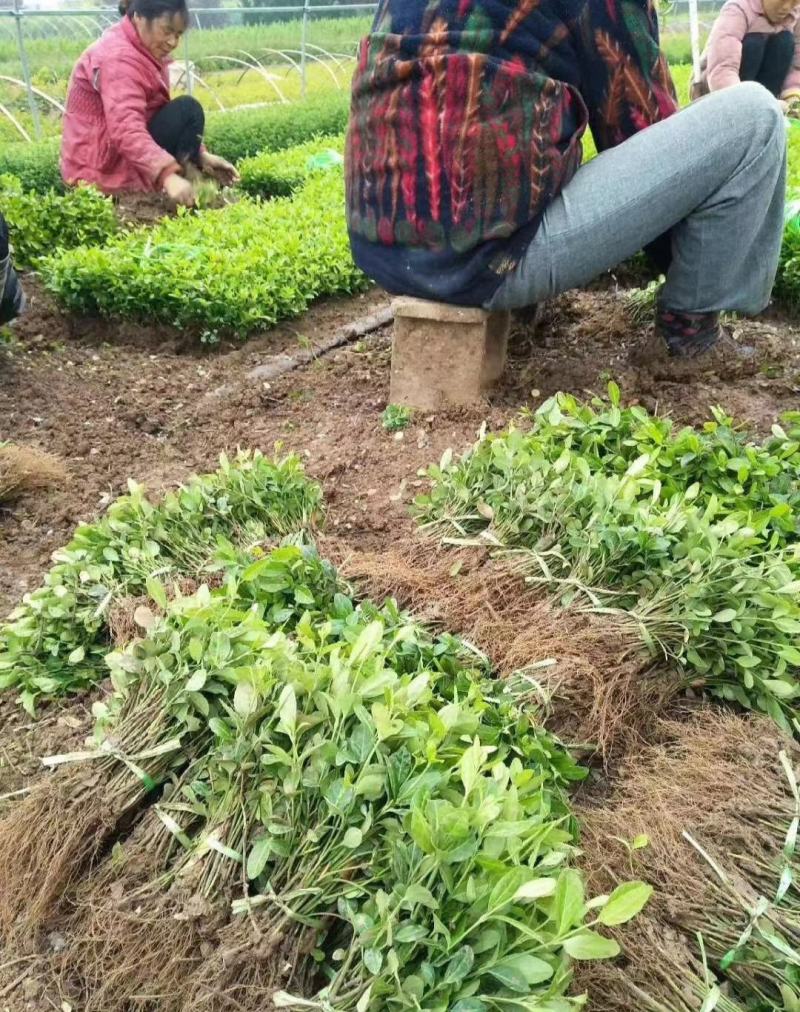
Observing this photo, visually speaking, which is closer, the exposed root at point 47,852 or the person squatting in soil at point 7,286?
the exposed root at point 47,852

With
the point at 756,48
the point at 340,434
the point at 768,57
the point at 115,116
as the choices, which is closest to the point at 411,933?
the point at 340,434

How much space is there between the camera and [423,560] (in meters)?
2.08

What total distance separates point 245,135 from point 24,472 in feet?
27.4

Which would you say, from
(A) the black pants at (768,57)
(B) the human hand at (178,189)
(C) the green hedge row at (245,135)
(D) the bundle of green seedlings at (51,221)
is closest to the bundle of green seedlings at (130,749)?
(D) the bundle of green seedlings at (51,221)

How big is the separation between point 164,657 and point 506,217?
1.81 meters

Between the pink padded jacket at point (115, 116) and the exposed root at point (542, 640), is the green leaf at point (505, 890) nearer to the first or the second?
the exposed root at point (542, 640)

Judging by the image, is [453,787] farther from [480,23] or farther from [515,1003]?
[480,23]

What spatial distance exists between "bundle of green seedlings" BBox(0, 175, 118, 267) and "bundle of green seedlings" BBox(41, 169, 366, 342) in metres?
0.36

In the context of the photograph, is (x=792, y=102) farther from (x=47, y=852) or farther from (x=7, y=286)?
(x=47, y=852)

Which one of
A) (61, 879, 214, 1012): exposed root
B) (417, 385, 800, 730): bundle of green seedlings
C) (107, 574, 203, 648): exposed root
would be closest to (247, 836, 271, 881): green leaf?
(61, 879, 214, 1012): exposed root

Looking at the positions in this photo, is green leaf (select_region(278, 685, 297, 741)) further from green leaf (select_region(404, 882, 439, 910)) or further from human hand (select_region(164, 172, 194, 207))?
human hand (select_region(164, 172, 194, 207))

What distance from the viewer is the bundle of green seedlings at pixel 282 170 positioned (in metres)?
7.25

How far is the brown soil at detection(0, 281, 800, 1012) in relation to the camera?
70.4 inches

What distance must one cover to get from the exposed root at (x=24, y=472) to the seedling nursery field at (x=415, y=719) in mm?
11
